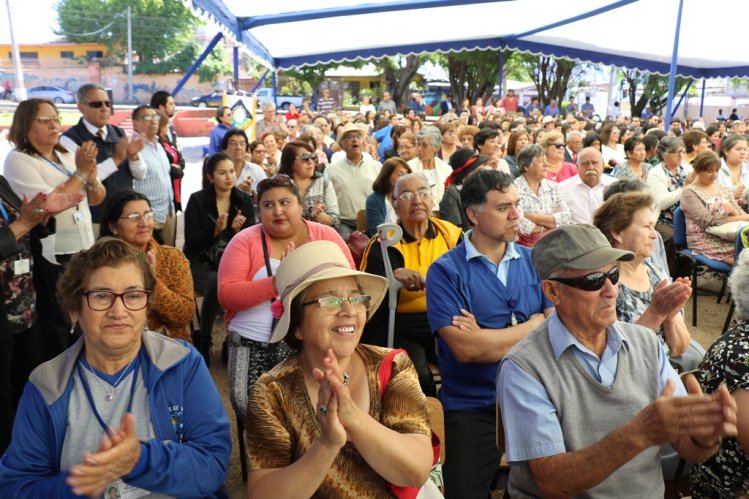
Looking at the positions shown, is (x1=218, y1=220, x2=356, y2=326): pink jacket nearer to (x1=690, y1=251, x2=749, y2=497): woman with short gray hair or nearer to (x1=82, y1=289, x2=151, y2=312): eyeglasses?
(x1=82, y1=289, x2=151, y2=312): eyeglasses

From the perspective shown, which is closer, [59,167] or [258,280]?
[258,280]

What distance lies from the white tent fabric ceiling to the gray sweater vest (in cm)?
645

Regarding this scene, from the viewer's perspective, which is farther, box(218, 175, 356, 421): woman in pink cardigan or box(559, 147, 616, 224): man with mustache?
box(559, 147, 616, 224): man with mustache

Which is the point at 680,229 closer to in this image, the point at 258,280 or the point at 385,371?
the point at 258,280

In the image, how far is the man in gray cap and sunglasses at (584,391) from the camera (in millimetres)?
1863

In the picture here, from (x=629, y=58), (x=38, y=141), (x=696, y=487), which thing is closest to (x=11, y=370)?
(x=38, y=141)

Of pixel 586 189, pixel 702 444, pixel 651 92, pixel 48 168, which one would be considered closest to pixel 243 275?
pixel 48 168

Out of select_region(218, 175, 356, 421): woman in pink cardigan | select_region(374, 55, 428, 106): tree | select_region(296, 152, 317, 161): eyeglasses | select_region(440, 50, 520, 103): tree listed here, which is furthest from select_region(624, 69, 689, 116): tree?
select_region(218, 175, 356, 421): woman in pink cardigan

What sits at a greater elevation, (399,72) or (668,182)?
(399,72)

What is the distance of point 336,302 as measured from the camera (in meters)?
2.08

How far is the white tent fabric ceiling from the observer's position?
891 cm

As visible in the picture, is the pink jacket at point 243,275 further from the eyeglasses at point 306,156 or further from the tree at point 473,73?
the tree at point 473,73

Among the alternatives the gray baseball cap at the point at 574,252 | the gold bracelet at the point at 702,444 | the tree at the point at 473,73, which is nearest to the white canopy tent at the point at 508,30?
the gray baseball cap at the point at 574,252

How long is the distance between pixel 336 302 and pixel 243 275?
1.36 metres
